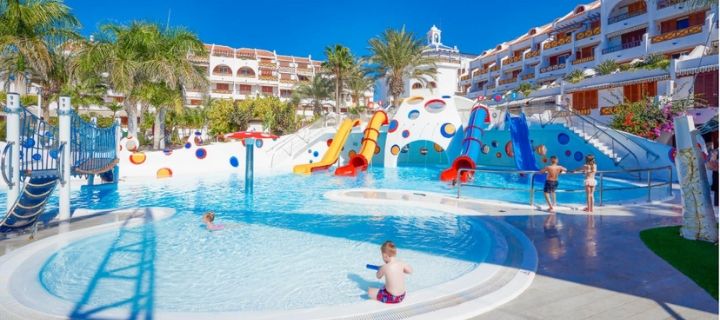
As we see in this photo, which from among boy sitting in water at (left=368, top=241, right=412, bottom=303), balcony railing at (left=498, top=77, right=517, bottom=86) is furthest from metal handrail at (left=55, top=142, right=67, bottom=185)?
balcony railing at (left=498, top=77, right=517, bottom=86)

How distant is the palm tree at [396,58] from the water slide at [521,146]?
19919 mm

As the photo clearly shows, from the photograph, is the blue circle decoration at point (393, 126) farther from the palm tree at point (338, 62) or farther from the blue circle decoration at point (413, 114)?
the palm tree at point (338, 62)

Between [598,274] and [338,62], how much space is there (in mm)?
42301

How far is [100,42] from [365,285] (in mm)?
24797

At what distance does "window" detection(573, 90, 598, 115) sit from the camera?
3078cm

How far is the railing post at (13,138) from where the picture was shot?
8508 mm

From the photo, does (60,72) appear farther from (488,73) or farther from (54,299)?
(488,73)

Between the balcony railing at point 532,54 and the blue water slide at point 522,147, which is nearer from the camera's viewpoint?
the blue water slide at point 522,147

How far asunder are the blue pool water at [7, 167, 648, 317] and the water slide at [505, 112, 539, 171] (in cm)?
501

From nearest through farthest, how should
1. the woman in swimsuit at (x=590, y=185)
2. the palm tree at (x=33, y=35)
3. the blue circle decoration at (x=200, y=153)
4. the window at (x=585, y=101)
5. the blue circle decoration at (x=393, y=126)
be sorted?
the woman in swimsuit at (x=590, y=185), the palm tree at (x=33, y=35), the blue circle decoration at (x=200, y=153), the blue circle decoration at (x=393, y=126), the window at (x=585, y=101)

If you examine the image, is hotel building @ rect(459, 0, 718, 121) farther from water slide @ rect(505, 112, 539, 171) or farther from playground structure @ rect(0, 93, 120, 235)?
playground structure @ rect(0, 93, 120, 235)

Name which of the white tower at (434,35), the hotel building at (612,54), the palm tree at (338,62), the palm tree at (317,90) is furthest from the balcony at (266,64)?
the hotel building at (612,54)

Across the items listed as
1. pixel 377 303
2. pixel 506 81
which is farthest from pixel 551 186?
pixel 506 81

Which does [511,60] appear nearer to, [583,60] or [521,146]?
[583,60]
